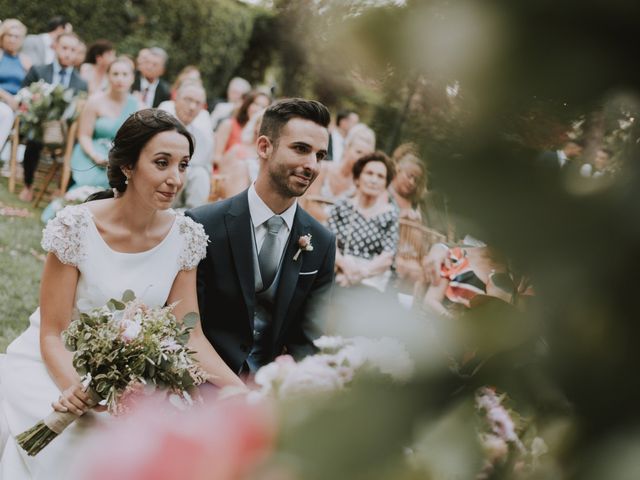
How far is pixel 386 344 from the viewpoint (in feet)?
1.76

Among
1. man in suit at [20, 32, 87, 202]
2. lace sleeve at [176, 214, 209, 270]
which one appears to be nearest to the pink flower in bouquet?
lace sleeve at [176, 214, 209, 270]

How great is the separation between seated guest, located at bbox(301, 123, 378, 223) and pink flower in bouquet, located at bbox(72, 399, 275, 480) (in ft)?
15.8

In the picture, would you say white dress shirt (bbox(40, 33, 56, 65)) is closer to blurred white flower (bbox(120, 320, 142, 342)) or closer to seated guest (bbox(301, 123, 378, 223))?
seated guest (bbox(301, 123, 378, 223))

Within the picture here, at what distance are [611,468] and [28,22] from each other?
41.6 ft

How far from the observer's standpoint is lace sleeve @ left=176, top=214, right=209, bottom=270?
117 inches

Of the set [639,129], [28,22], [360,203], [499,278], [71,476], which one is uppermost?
[639,129]

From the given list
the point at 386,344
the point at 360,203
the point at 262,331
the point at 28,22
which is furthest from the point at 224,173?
the point at 28,22

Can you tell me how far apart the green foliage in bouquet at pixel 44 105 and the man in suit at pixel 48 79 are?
28cm

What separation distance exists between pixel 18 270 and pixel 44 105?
109 inches

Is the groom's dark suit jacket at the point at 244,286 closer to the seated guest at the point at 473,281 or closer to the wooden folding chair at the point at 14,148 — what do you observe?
the seated guest at the point at 473,281

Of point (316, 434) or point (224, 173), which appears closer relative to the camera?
point (316, 434)

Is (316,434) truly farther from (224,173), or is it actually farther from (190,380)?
(224,173)

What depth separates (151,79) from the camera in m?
8.28

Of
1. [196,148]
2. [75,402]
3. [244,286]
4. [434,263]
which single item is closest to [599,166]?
[434,263]
